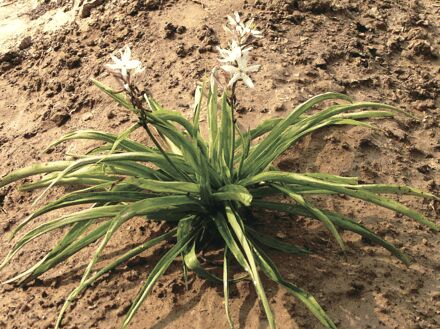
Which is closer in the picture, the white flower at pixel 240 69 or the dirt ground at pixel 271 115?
the white flower at pixel 240 69

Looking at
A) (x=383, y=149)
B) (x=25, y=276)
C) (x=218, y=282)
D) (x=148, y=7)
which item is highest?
(x=148, y=7)

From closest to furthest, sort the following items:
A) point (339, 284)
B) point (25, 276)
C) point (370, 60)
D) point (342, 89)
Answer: point (339, 284)
point (25, 276)
point (342, 89)
point (370, 60)

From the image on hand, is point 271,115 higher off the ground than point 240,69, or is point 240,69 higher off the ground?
point 240,69

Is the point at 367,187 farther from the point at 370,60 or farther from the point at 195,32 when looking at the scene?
the point at 195,32

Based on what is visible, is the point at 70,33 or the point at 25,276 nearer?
the point at 25,276

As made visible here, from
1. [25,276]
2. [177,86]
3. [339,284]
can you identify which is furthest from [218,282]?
[177,86]

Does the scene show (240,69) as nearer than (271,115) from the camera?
Yes

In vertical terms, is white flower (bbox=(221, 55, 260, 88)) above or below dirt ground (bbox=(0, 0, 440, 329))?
above

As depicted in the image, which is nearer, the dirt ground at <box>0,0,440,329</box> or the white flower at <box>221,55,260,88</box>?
the white flower at <box>221,55,260,88</box>
